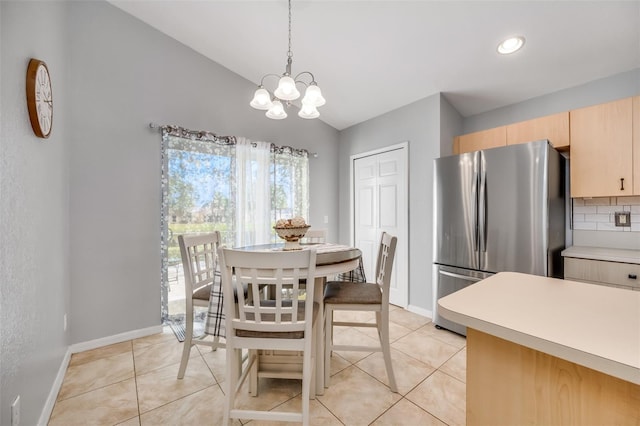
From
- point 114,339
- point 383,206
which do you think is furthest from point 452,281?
point 114,339

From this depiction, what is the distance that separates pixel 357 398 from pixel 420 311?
1640 millimetres

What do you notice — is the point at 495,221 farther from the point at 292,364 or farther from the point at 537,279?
the point at 292,364

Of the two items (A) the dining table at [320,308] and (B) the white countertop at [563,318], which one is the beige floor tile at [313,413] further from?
(B) the white countertop at [563,318]

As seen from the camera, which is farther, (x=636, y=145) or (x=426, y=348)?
(x=426, y=348)

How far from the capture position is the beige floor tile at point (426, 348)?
83.2 inches

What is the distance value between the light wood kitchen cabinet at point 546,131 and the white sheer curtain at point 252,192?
8.88 ft

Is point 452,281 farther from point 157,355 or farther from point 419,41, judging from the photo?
point 157,355

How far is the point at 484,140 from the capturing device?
2.75 meters

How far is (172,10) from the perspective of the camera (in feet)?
7.91

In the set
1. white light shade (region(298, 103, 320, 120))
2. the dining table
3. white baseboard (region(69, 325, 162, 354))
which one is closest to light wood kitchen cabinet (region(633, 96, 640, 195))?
the dining table

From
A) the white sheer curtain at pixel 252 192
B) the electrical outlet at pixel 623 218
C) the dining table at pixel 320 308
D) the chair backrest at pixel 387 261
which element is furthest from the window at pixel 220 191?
the electrical outlet at pixel 623 218

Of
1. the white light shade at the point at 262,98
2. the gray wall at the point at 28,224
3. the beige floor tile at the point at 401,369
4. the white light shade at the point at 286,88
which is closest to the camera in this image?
the gray wall at the point at 28,224

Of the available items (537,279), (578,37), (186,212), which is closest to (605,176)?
(578,37)

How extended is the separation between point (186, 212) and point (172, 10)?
192cm
